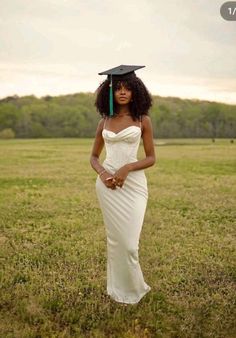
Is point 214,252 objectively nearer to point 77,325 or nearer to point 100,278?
point 100,278

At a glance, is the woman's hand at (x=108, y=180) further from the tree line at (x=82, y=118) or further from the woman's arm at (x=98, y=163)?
the tree line at (x=82, y=118)

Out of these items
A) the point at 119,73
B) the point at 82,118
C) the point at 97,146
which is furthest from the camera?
the point at 82,118

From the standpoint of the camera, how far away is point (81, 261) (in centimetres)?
655

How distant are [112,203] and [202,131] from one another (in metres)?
45.7

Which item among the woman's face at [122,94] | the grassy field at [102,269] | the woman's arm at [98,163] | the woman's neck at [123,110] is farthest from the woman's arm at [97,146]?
the grassy field at [102,269]

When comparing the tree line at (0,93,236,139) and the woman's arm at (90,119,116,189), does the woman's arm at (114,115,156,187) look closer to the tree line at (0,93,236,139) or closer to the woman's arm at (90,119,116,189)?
the woman's arm at (90,119,116,189)

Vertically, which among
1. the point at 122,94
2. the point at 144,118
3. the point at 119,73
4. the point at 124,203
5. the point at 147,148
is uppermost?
the point at 119,73

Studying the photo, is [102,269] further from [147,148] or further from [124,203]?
[147,148]

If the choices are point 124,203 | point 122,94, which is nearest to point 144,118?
point 122,94

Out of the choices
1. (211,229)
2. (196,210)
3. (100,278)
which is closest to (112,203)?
(100,278)

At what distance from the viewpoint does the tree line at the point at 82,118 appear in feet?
149

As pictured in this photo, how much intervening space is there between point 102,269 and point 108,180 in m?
2.21

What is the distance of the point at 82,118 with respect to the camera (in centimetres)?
4497

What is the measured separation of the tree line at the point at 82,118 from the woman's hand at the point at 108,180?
39609 millimetres
